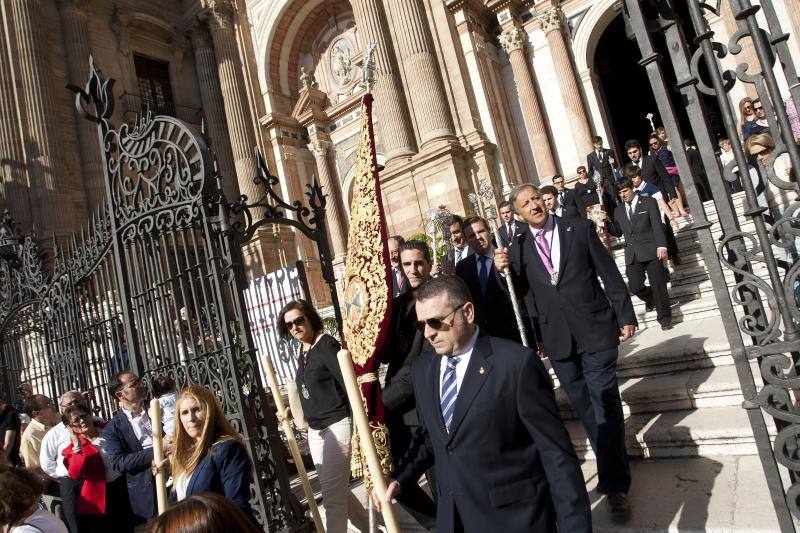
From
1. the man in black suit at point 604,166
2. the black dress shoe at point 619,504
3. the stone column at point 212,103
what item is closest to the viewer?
the black dress shoe at point 619,504

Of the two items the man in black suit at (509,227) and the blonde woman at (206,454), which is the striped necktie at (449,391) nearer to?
the blonde woman at (206,454)

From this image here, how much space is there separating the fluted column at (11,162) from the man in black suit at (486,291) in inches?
618

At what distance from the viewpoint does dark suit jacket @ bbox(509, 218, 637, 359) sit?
3.48 meters

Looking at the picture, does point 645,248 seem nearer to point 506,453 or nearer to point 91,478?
point 506,453

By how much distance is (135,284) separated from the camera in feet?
18.0

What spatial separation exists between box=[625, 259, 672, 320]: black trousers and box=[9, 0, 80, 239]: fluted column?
15742 millimetres

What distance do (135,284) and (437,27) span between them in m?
13.6

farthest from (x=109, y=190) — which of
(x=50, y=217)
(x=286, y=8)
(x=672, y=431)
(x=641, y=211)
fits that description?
(x=286, y=8)

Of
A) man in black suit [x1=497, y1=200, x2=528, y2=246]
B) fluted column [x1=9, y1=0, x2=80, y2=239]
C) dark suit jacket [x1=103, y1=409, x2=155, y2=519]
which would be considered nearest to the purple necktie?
man in black suit [x1=497, y1=200, x2=528, y2=246]

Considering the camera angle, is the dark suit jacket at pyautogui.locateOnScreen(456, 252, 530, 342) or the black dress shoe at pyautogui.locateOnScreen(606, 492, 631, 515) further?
the dark suit jacket at pyautogui.locateOnScreen(456, 252, 530, 342)

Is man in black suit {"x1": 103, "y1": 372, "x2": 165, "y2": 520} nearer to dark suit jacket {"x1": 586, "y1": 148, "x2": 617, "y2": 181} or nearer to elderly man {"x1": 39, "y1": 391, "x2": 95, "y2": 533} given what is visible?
elderly man {"x1": 39, "y1": 391, "x2": 95, "y2": 533}

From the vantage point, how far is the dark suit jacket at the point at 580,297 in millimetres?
3480

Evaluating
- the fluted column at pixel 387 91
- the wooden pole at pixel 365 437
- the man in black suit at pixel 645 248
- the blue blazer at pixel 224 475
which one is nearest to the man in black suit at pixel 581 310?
the wooden pole at pixel 365 437

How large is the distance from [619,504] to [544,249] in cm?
166
